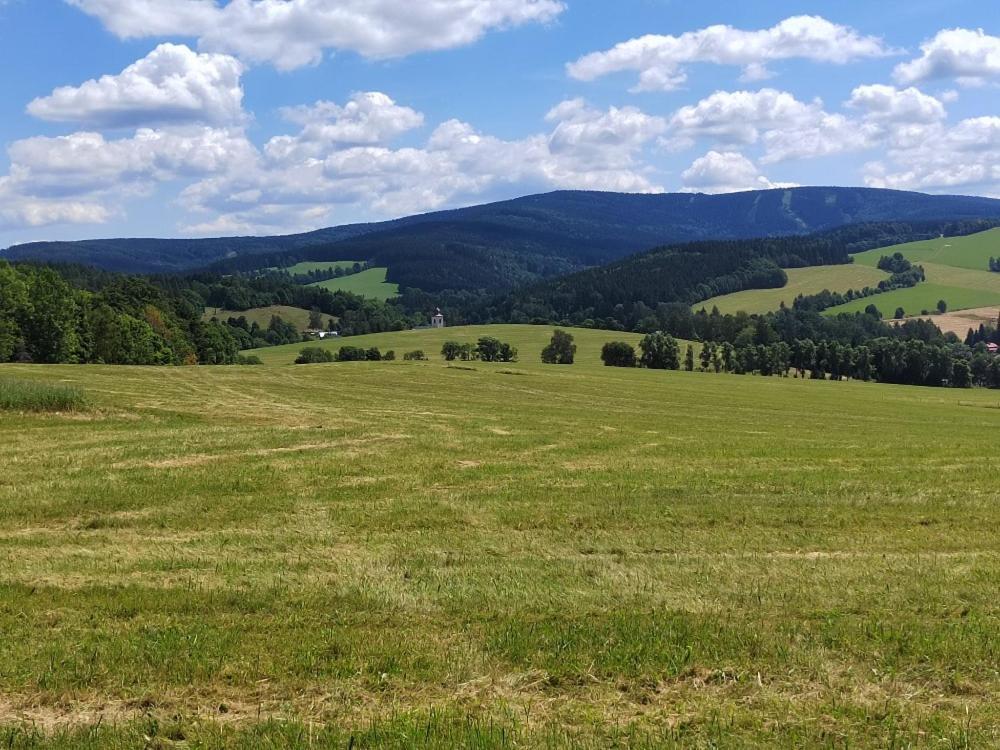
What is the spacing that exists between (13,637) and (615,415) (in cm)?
3706

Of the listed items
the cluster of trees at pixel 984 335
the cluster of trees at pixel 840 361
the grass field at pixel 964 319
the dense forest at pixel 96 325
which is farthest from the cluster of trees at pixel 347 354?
the grass field at pixel 964 319

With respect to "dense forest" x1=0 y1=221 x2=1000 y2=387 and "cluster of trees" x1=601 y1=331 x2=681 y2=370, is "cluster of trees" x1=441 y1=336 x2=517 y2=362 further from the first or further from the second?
"dense forest" x1=0 y1=221 x2=1000 y2=387

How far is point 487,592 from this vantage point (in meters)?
11.7

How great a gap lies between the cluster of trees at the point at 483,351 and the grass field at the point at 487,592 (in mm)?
107946

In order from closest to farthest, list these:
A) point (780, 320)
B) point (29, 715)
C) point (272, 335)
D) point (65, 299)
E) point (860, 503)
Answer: point (29, 715) < point (860, 503) < point (65, 299) < point (780, 320) < point (272, 335)

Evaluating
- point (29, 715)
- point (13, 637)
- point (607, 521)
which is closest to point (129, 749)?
point (29, 715)

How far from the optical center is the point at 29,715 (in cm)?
764

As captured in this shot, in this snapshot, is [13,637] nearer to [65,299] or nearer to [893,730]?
[893,730]

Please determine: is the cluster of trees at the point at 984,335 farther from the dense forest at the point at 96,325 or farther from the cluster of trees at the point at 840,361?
the dense forest at the point at 96,325

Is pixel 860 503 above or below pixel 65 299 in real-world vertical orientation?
below

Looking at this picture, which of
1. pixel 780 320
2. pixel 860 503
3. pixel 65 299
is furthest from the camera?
pixel 780 320

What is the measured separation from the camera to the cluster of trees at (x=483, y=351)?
448 ft

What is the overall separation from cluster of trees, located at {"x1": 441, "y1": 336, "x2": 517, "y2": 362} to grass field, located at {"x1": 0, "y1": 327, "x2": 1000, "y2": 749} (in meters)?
108

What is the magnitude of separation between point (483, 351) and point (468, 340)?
14.0 meters
